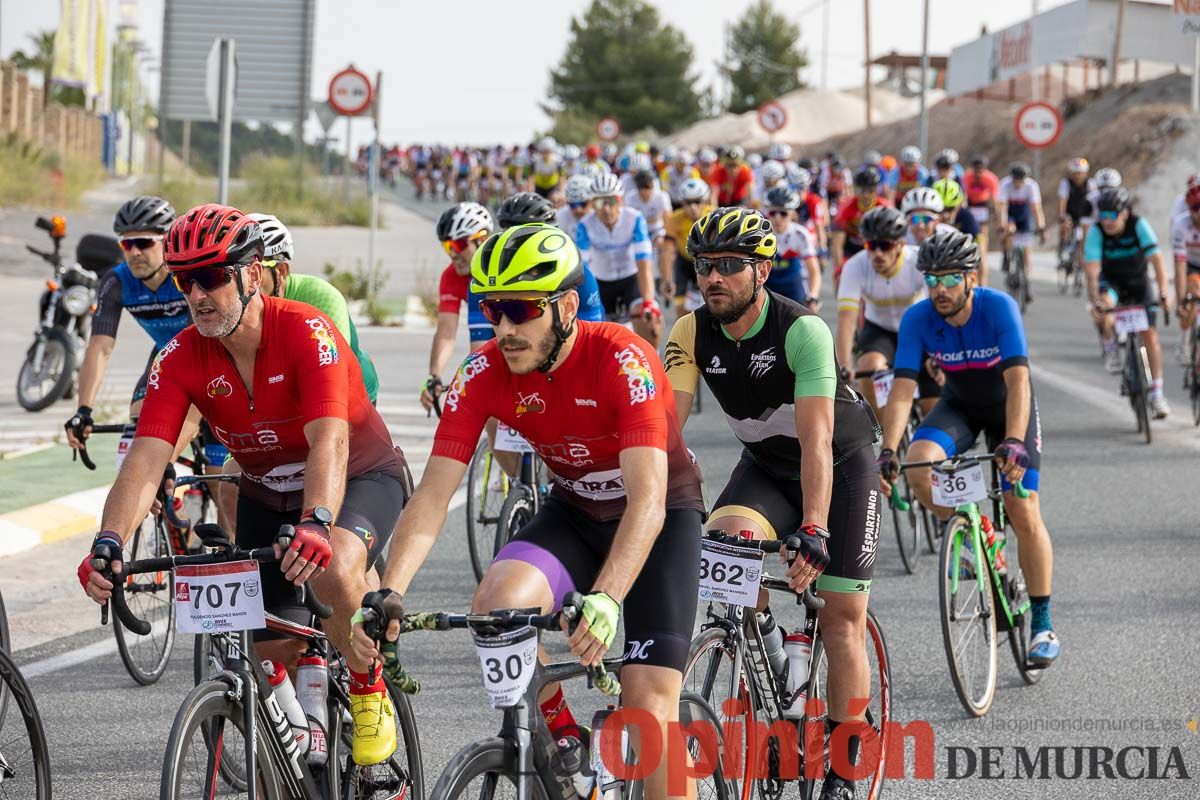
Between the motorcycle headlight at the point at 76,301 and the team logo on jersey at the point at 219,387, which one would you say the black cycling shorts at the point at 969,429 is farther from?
the motorcycle headlight at the point at 76,301

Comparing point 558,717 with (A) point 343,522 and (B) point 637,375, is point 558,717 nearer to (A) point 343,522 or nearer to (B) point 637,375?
(B) point 637,375

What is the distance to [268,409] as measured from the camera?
5105 mm

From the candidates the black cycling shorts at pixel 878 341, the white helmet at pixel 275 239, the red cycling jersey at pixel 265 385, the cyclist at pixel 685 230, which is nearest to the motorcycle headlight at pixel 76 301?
the cyclist at pixel 685 230

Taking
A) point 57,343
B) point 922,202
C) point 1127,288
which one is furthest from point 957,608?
point 57,343

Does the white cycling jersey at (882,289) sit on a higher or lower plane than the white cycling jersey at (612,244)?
lower

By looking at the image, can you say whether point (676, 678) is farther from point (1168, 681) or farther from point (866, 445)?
point (1168, 681)

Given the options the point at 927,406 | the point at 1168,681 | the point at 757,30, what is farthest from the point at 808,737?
the point at 757,30

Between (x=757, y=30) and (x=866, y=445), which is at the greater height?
(x=757, y=30)

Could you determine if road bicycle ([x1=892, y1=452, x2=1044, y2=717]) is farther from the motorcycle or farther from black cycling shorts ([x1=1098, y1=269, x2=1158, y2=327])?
the motorcycle

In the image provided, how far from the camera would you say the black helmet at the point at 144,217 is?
766cm

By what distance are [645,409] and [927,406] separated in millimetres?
6367

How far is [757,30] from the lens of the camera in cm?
11400

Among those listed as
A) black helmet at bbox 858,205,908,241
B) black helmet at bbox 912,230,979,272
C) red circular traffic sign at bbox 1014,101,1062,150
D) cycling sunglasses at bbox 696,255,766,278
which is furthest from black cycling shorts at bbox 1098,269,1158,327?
red circular traffic sign at bbox 1014,101,1062,150

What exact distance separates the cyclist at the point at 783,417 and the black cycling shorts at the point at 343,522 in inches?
40.9
